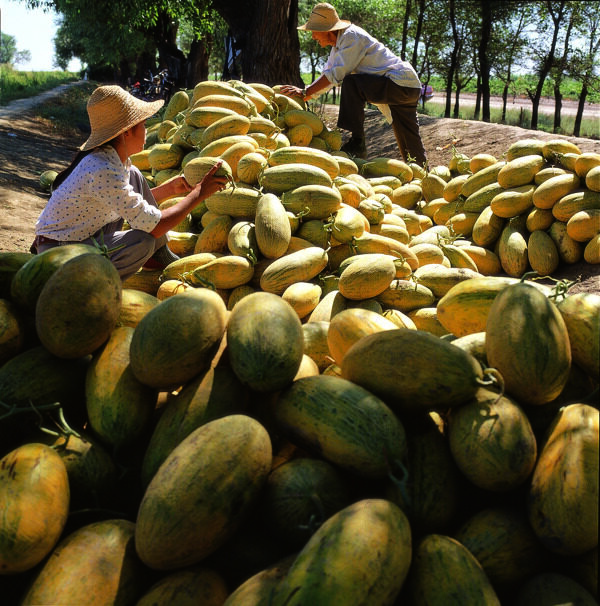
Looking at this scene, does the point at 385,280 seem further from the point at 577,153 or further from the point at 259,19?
the point at 259,19

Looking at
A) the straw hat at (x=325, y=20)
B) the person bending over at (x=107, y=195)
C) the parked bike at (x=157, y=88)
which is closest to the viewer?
the person bending over at (x=107, y=195)

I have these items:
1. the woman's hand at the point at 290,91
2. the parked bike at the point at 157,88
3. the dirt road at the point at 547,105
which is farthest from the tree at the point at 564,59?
the parked bike at the point at 157,88

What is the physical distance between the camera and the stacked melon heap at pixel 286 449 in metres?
1.22

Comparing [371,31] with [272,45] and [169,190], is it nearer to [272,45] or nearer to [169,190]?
[272,45]

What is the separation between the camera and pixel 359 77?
7.25 metres

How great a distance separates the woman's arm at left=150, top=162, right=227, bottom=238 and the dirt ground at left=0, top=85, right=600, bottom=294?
9.14ft

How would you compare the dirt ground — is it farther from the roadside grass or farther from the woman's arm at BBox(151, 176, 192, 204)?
the roadside grass

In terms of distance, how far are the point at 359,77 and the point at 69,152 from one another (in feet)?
30.4

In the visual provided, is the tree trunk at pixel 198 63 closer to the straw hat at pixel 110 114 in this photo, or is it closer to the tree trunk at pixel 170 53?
the tree trunk at pixel 170 53

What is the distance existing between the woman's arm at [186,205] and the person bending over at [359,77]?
12.8 ft

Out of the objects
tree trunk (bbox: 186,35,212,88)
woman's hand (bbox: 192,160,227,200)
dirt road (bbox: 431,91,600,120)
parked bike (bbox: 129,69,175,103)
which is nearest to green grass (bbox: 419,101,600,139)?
dirt road (bbox: 431,91,600,120)

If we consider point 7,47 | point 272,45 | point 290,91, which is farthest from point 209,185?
point 7,47

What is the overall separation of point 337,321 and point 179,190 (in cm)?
272

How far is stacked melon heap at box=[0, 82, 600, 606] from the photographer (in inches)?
48.1
